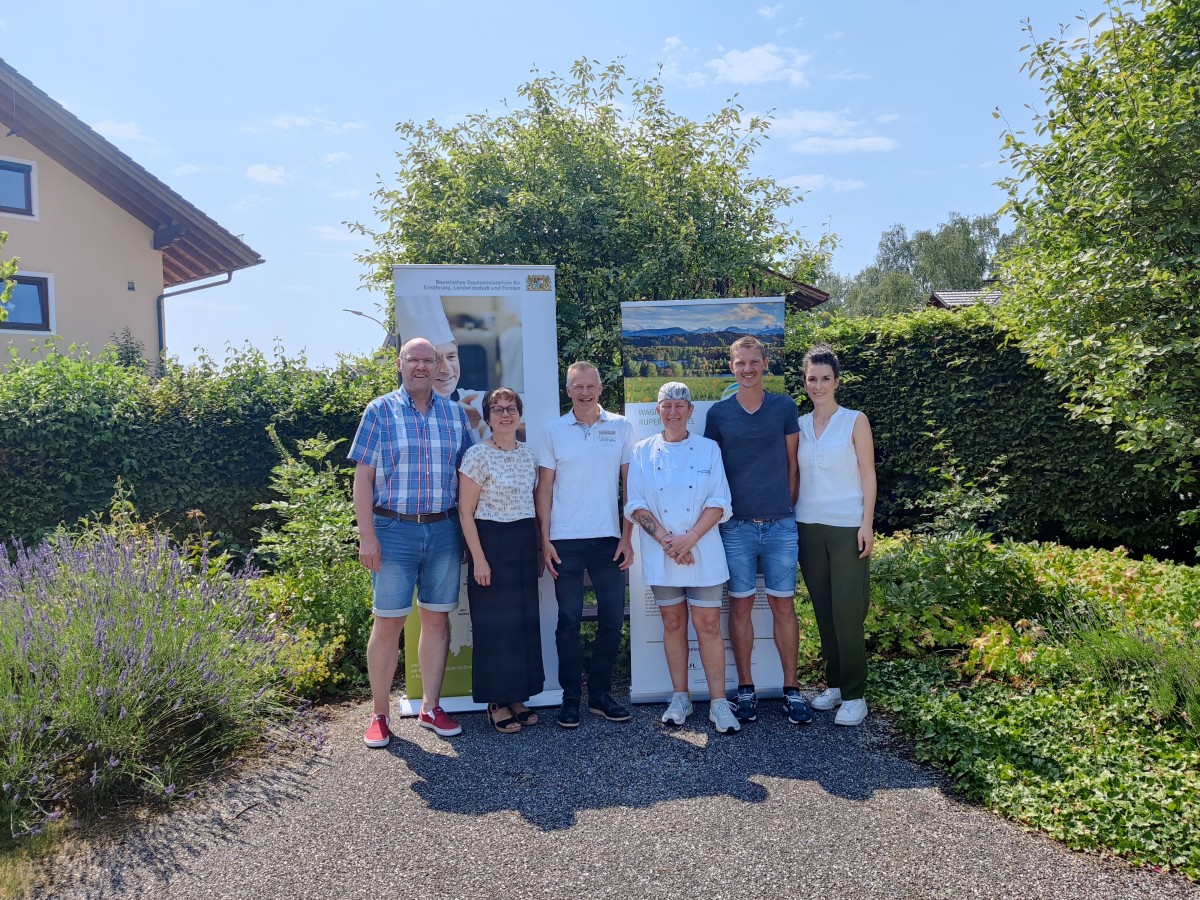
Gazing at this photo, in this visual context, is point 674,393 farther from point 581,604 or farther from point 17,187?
point 17,187

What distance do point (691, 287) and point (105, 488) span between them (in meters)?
5.26

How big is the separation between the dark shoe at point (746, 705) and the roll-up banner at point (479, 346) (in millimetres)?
1077

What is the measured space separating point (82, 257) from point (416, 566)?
1386cm

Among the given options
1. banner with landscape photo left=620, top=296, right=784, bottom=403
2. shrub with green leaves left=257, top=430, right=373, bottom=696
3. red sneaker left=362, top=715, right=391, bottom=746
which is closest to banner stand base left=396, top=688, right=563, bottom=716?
red sneaker left=362, top=715, right=391, bottom=746

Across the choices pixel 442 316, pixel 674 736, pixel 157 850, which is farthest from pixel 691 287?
pixel 157 850

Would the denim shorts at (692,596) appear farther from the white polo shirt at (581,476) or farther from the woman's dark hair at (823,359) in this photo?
the woman's dark hair at (823,359)

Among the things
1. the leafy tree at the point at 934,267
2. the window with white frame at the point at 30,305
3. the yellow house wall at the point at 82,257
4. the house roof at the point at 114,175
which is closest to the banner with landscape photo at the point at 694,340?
the yellow house wall at the point at 82,257

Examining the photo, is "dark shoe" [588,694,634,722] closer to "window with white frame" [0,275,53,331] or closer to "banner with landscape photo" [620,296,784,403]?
"banner with landscape photo" [620,296,784,403]

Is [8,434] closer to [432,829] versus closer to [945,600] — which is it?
[432,829]

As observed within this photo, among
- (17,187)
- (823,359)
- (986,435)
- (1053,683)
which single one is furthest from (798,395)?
(17,187)

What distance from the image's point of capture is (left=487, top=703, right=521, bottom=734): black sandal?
4.49 metres

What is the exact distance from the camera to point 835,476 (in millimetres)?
4438

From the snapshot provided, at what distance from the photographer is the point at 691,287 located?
23.3 ft

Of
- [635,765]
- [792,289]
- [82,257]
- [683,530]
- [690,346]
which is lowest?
[635,765]
